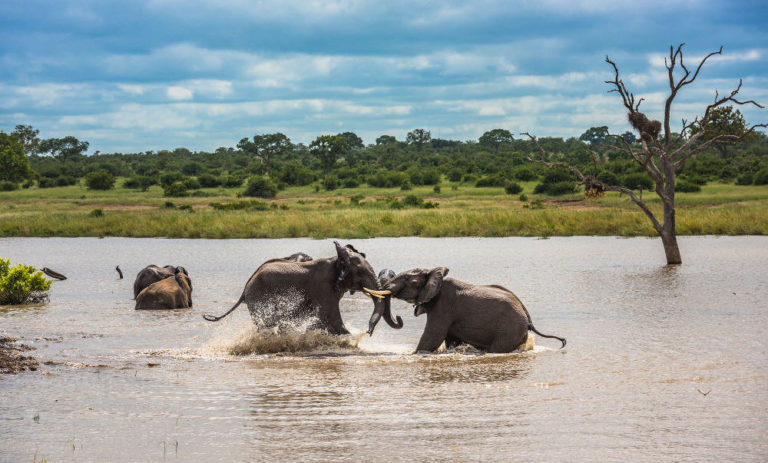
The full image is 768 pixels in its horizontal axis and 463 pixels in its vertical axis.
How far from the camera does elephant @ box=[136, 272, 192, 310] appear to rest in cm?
1373

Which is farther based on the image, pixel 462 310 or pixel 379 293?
pixel 462 310

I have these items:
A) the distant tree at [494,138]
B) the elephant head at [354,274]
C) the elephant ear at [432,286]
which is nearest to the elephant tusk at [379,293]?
the elephant head at [354,274]

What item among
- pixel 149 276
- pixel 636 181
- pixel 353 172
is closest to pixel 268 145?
→ pixel 353 172

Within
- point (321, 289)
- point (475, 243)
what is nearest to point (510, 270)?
point (475, 243)

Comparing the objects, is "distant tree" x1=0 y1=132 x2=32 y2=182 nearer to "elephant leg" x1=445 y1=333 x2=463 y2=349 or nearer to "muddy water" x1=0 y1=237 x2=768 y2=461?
"muddy water" x1=0 y1=237 x2=768 y2=461

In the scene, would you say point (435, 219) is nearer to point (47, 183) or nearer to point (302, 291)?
point (302, 291)

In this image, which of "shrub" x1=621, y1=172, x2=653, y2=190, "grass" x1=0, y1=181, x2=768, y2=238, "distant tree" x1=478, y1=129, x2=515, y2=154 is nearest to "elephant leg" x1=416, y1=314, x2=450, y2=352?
"grass" x1=0, y1=181, x2=768, y2=238

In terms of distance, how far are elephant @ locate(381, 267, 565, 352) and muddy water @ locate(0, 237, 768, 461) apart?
0.24 meters

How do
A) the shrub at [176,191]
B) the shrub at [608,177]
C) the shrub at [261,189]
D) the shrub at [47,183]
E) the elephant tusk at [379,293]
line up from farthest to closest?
the shrub at [47,183] < the shrub at [176,191] < the shrub at [261,189] < the shrub at [608,177] < the elephant tusk at [379,293]

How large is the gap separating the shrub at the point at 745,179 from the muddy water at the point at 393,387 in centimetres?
3363

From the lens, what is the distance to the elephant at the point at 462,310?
9.14m

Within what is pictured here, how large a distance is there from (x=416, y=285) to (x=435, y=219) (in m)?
24.0

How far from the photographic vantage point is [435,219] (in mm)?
33094

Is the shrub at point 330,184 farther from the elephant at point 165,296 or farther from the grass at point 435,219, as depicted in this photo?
the elephant at point 165,296
